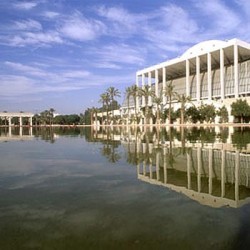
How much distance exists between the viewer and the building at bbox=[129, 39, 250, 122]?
9294 cm

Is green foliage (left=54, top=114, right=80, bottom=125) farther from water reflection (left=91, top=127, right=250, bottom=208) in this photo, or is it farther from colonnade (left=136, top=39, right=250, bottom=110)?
water reflection (left=91, top=127, right=250, bottom=208)

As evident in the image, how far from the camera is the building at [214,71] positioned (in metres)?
92.9

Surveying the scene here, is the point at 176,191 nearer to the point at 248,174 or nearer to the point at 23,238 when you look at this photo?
the point at 248,174

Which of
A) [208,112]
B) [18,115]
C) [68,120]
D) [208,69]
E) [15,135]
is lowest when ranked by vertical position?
[15,135]

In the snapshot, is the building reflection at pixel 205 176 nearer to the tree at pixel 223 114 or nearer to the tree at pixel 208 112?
the tree at pixel 223 114

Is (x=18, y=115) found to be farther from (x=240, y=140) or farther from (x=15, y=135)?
(x=240, y=140)

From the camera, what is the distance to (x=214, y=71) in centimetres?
11894

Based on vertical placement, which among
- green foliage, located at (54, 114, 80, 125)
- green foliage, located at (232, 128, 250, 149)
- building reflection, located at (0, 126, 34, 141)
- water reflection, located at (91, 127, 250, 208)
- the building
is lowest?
building reflection, located at (0, 126, 34, 141)

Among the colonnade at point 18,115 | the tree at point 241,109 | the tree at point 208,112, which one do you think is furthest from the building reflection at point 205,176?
the colonnade at point 18,115

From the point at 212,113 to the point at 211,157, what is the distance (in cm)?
6760

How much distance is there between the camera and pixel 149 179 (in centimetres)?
1151

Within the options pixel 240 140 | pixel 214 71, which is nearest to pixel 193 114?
pixel 214 71

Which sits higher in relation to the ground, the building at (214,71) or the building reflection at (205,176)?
the building at (214,71)

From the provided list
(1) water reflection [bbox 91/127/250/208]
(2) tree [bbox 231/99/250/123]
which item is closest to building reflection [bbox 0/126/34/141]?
(1) water reflection [bbox 91/127/250/208]
